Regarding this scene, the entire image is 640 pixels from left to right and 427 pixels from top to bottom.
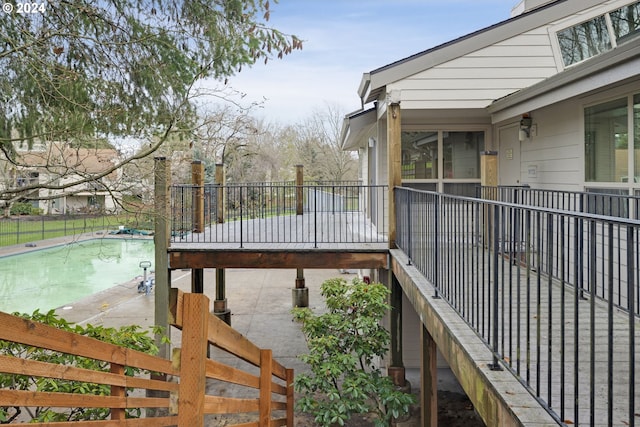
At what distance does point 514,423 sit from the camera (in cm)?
207

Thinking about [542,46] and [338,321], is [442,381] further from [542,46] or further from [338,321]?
[542,46]

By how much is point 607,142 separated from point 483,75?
109 inches

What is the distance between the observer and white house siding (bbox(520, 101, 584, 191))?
609 centimetres

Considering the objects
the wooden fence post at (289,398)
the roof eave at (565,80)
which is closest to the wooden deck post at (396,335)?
the wooden fence post at (289,398)

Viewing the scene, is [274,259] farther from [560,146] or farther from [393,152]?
[560,146]

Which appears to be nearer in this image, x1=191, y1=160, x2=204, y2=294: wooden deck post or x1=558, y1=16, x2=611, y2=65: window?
x1=558, y1=16, x2=611, y2=65: window

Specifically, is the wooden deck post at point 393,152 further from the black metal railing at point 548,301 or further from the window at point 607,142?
the window at point 607,142

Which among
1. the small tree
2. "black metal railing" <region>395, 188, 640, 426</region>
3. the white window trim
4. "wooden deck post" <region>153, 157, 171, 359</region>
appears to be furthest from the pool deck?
the white window trim

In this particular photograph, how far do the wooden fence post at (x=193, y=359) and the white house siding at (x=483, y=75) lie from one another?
6439mm

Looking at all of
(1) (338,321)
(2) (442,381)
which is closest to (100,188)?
(1) (338,321)

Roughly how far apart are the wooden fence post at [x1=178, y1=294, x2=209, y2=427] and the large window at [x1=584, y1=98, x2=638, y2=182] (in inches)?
192

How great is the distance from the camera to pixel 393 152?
687 centimetres

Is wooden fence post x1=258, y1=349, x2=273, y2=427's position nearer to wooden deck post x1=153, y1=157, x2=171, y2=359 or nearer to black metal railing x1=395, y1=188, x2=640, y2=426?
black metal railing x1=395, y1=188, x2=640, y2=426

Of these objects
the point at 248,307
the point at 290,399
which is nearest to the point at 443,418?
the point at 290,399
